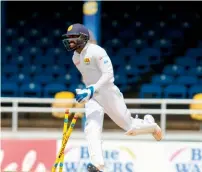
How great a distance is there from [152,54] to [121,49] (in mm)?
835

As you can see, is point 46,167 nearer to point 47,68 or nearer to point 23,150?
point 23,150

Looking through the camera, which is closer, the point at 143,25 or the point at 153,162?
the point at 153,162

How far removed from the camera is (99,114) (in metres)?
6.50

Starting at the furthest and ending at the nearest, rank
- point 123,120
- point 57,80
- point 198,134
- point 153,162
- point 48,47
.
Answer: point 48,47 < point 57,80 < point 198,134 < point 153,162 < point 123,120

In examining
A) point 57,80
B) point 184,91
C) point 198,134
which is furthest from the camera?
point 57,80

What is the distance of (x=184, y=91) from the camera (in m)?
13.2

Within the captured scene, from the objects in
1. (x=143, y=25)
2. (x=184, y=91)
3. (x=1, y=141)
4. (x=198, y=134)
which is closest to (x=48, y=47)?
(x=143, y=25)

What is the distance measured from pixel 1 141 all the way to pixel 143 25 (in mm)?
8972

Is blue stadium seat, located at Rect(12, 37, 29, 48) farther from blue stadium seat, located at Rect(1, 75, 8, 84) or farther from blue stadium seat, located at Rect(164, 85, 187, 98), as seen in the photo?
blue stadium seat, located at Rect(164, 85, 187, 98)

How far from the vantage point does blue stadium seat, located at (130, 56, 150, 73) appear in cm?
1493

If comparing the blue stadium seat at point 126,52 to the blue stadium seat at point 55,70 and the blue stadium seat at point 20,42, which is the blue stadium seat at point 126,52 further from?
the blue stadium seat at point 20,42

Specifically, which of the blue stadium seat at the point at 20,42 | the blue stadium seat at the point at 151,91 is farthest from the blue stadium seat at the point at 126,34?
the blue stadium seat at the point at 151,91

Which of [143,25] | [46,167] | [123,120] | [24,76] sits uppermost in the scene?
[143,25]

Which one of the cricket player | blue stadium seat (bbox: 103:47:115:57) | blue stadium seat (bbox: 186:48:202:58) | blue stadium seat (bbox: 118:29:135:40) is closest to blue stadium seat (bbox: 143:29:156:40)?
blue stadium seat (bbox: 118:29:135:40)
